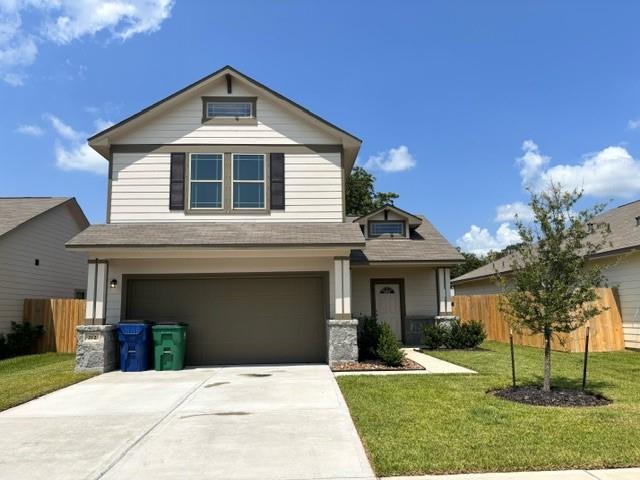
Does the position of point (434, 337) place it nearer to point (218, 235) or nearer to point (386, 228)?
point (386, 228)

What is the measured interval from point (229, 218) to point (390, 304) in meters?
6.84

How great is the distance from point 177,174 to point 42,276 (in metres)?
8.31

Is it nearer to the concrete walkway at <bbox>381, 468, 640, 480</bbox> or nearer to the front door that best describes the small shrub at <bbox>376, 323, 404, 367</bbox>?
the front door

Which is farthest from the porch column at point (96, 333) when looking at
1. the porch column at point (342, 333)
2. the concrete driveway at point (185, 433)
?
the porch column at point (342, 333)

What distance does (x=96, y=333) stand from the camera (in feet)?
36.1

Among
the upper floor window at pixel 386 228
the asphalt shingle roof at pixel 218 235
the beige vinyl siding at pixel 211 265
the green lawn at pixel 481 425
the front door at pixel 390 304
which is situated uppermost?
the upper floor window at pixel 386 228

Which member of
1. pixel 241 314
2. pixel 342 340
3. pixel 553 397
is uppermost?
pixel 241 314

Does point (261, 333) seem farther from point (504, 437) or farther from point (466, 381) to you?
point (504, 437)

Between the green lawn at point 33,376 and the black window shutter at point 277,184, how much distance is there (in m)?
5.91

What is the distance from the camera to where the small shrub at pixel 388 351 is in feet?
35.9

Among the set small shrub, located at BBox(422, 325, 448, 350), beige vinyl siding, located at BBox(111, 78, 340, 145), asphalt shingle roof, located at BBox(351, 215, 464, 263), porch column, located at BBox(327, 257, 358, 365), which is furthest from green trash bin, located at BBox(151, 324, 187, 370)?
small shrub, located at BBox(422, 325, 448, 350)

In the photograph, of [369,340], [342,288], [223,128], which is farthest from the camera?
[223,128]

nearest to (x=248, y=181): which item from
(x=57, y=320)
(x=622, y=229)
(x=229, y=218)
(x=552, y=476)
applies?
(x=229, y=218)

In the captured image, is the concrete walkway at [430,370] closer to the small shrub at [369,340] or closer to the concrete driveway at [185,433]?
the small shrub at [369,340]
